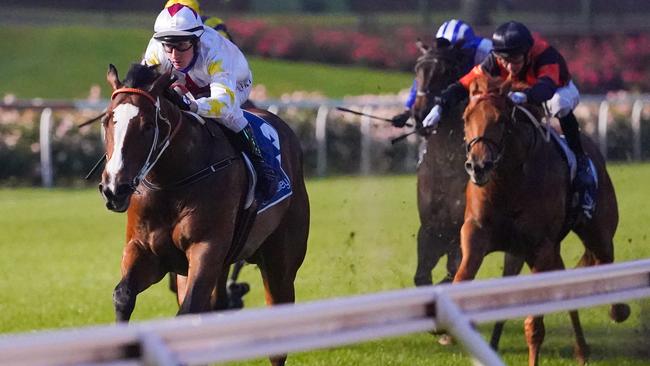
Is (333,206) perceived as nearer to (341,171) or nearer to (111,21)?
(341,171)

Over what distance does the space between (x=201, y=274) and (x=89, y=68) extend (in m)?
21.9

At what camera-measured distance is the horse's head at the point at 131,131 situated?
5008mm

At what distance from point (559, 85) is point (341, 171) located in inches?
471

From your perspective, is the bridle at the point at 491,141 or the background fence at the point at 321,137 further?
the background fence at the point at 321,137

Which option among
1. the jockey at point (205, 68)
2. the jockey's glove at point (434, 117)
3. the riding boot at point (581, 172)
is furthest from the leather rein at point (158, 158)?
the riding boot at point (581, 172)

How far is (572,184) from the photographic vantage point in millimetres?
6980

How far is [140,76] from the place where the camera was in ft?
17.5

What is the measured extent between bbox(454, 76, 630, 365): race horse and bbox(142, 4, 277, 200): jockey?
3.36 feet

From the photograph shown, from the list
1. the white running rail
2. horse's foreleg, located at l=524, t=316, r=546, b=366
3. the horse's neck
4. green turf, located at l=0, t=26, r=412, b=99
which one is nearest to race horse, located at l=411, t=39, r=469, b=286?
horse's foreleg, located at l=524, t=316, r=546, b=366

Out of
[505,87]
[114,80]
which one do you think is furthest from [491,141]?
[114,80]

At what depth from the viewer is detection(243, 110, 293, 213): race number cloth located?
6.09 metres

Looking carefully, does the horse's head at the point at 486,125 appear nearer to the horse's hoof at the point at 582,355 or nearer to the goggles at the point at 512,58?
the goggles at the point at 512,58

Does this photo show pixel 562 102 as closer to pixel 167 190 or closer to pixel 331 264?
pixel 167 190

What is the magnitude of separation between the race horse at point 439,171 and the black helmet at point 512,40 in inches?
38.5
